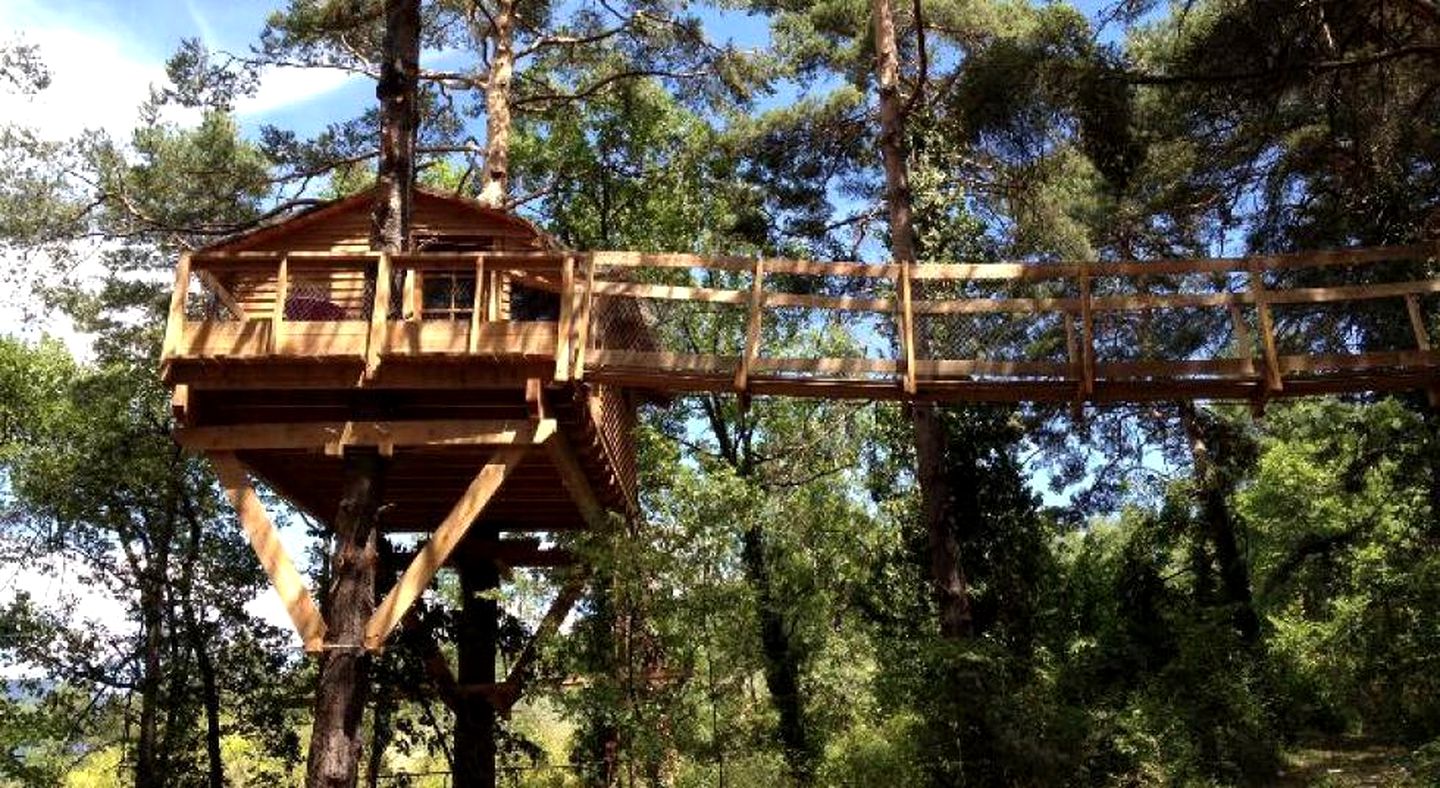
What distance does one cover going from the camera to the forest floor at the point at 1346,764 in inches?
471

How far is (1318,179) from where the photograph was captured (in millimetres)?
12883

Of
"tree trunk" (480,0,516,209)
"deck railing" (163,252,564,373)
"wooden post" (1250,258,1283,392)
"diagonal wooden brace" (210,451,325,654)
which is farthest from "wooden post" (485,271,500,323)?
"wooden post" (1250,258,1283,392)

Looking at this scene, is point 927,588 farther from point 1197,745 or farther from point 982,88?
point 982,88

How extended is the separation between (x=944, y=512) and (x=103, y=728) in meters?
15.0

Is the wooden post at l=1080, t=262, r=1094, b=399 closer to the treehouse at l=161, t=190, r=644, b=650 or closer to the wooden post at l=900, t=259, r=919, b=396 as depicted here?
the wooden post at l=900, t=259, r=919, b=396

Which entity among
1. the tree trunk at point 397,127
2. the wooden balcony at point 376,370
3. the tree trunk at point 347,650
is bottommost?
the tree trunk at point 347,650

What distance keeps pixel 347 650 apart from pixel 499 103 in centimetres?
1025

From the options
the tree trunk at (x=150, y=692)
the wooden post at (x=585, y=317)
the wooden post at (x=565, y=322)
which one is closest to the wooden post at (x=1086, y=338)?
the wooden post at (x=585, y=317)

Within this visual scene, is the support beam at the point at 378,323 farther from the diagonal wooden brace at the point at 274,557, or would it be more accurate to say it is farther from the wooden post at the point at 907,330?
the wooden post at the point at 907,330

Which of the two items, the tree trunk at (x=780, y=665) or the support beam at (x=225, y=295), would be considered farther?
the tree trunk at (x=780, y=665)

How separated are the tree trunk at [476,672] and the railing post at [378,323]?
405 cm

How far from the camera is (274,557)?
26.3 feet

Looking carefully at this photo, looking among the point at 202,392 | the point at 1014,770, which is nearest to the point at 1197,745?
the point at 1014,770

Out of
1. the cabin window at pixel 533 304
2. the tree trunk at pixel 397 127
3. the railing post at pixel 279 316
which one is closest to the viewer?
the railing post at pixel 279 316
